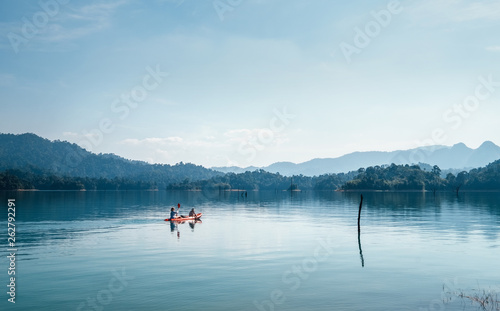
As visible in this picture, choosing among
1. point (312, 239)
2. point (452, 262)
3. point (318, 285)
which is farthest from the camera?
point (312, 239)

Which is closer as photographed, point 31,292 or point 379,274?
point 31,292

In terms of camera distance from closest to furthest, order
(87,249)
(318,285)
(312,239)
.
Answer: (318,285) < (87,249) < (312,239)

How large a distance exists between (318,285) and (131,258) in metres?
19.4

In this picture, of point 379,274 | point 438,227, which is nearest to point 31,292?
point 379,274

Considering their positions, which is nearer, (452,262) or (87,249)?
(452,262)

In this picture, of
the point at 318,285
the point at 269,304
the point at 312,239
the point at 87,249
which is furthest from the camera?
the point at 312,239

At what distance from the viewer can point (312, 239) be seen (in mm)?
56781

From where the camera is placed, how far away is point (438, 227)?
70.2 metres

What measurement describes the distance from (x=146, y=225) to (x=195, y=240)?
19219 mm

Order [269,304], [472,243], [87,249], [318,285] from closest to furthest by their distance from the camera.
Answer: [269,304]
[318,285]
[87,249]
[472,243]

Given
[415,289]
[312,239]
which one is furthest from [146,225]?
[415,289]

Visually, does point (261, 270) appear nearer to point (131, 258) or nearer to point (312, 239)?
point (131, 258)

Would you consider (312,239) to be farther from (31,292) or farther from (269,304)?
(31,292)

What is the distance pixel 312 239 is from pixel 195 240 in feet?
50.2
